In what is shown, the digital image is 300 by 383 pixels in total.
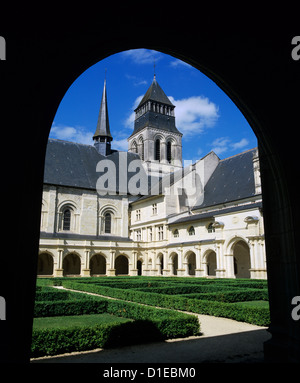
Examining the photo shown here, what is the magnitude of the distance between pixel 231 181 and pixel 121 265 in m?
16.0

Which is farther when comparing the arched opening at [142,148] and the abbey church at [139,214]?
the arched opening at [142,148]

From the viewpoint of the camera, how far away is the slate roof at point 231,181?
97.9ft

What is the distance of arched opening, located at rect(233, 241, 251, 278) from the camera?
28225 mm

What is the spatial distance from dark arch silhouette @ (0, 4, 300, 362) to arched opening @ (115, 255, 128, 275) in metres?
33.7

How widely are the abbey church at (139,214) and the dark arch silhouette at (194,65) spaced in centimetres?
2026

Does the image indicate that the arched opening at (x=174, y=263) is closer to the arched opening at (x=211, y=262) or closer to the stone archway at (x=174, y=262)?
the stone archway at (x=174, y=262)

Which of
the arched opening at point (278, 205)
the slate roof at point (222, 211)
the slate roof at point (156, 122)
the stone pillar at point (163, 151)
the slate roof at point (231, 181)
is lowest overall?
the arched opening at point (278, 205)

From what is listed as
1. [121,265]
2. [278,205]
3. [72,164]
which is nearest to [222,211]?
[121,265]

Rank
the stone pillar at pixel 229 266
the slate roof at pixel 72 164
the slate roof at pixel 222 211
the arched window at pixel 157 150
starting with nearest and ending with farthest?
the slate roof at pixel 222 211 < the stone pillar at pixel 229 266 < the slate roof at pixel 72 164 < the arched window at pixel 157 150

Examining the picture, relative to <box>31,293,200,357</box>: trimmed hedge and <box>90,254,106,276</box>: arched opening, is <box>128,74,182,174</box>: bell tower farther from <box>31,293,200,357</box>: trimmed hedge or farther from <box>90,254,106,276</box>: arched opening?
<box>31,293,200,357</box>: trimmed hedge

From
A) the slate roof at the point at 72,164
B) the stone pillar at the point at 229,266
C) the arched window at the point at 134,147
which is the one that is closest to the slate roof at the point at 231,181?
the stone pillar at the point at 229,266

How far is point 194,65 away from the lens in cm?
453

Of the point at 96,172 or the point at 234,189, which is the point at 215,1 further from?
the point at 96,172

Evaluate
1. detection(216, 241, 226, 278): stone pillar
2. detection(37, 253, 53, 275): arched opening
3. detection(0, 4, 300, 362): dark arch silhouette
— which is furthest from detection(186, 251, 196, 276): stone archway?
detection(0, 4, 300, 362): dark arch silhouette
